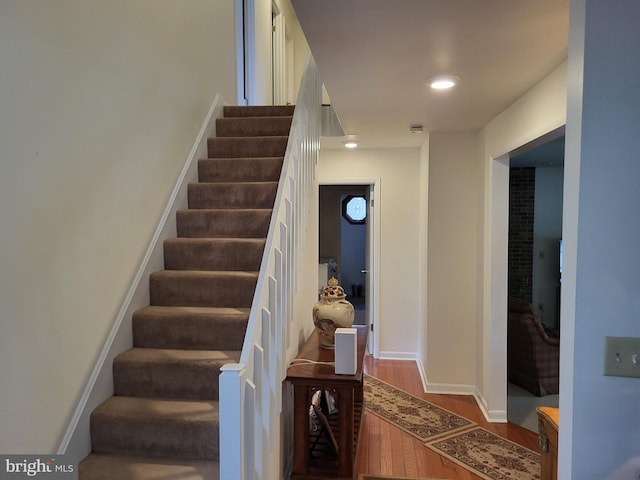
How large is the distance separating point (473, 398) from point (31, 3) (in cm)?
411

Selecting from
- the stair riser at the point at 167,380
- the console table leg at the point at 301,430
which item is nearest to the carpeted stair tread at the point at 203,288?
the stair riser at the point at 167,380

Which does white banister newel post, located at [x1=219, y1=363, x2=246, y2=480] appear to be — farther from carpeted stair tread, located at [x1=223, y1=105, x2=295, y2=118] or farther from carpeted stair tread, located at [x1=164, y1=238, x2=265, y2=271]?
carpeted stair tread, located at [x1=223, y1=105, x2=295, y2=118]

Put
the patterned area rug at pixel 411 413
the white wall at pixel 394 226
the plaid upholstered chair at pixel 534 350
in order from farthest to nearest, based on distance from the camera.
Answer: the white wall at pixel 394 226 → the plaid upholstered chair at pixel 534 350 → the patterned area rug at pixel 411 413

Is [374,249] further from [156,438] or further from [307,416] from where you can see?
[156,438]

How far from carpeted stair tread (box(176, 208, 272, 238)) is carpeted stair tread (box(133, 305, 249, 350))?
0.68 metres

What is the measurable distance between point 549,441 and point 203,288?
6.50 ft

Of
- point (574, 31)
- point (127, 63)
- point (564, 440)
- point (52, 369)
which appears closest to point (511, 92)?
point (574, 31)

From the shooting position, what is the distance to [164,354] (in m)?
2.25

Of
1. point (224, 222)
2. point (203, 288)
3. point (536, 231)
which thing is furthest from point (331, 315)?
point (536, 231)

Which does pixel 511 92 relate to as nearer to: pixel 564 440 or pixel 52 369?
pixel 564 440

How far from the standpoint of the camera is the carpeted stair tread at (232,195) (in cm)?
301

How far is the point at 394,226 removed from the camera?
15.6 ft

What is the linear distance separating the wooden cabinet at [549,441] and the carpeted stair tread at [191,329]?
1532mm

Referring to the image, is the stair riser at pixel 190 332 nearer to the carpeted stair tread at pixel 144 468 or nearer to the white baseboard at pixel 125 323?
the white baseboard at pixel 125 323
